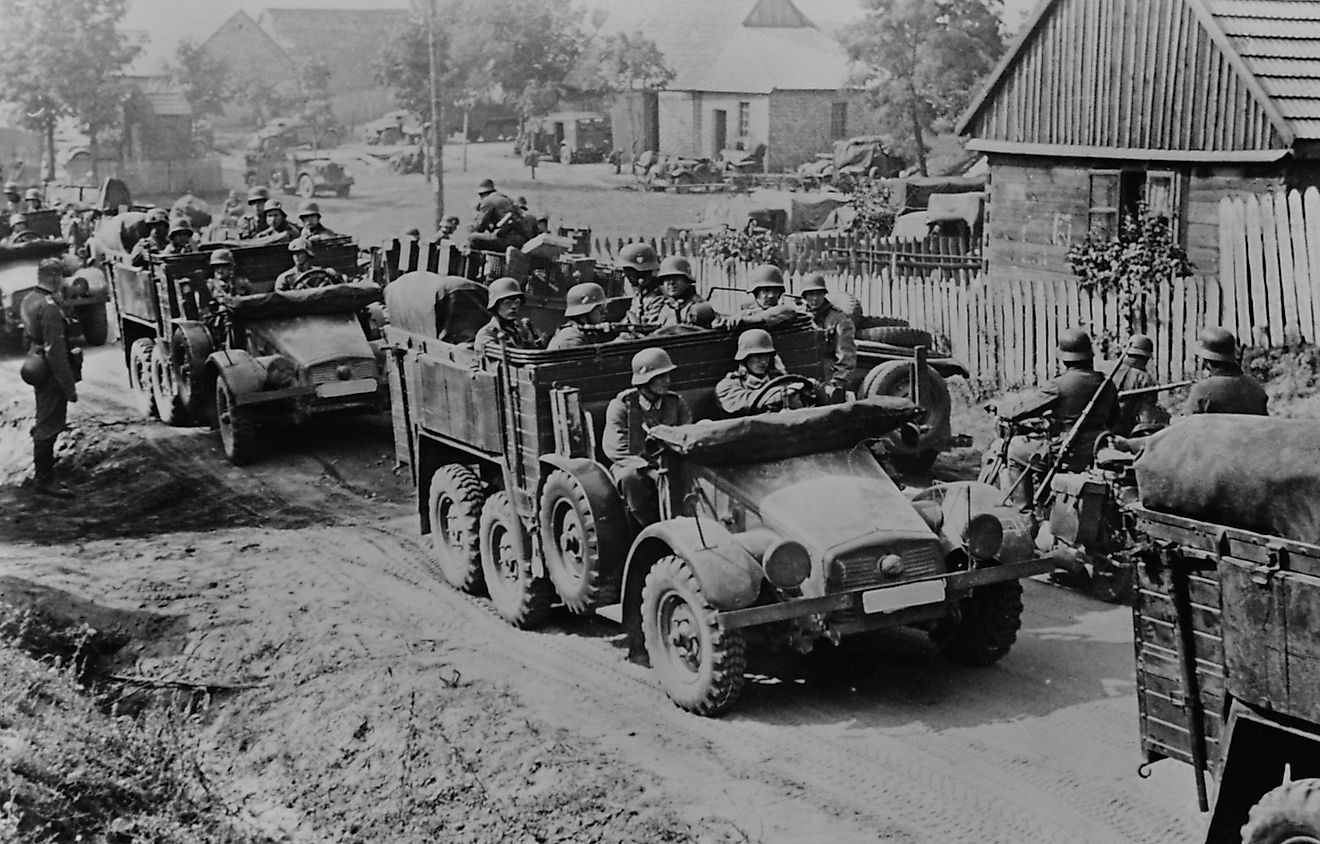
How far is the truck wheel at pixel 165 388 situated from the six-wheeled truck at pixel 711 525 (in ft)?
21.9

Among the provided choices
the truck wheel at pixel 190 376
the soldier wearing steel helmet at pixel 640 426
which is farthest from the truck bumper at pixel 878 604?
the truck wheel at pixel 190 376

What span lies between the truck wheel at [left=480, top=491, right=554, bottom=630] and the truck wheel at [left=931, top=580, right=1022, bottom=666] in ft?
8.80

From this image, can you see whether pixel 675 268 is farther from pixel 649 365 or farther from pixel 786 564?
pixel 786 564

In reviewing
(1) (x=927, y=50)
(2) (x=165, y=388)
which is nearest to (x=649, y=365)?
(2) (x=165, y=388)

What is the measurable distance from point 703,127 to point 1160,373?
3104 centimetres

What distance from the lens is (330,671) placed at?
31.9 feet

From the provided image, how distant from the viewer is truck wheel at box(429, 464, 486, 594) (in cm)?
1113

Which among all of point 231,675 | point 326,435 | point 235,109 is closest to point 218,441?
point 326,435

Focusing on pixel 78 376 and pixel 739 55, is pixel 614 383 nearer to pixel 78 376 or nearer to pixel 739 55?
pixel 78 376

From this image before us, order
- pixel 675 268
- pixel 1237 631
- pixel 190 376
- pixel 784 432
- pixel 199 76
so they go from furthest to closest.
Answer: pixel 199 76
pixel 190 376
pixel 675 268
pixel 784 432
pixel 1237 631

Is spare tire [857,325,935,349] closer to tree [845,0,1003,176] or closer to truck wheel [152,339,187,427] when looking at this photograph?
truck wheel [152,339,187,427]

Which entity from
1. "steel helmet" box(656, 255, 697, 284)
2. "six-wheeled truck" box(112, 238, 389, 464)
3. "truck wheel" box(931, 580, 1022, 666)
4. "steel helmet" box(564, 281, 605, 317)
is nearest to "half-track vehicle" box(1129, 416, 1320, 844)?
"truck wheel" box(931, 580, 1022, 666)

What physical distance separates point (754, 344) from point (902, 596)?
2.16 metres

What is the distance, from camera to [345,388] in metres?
15.6
